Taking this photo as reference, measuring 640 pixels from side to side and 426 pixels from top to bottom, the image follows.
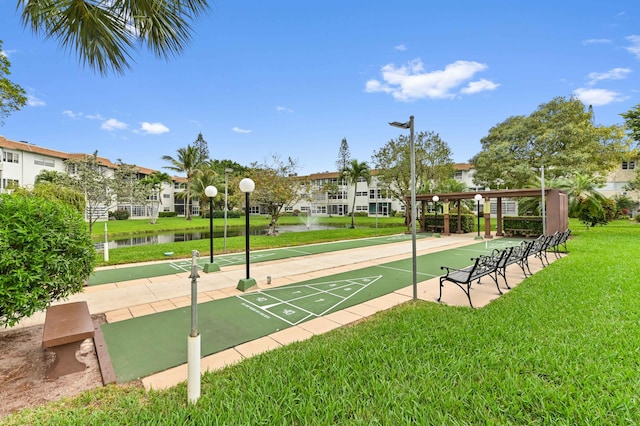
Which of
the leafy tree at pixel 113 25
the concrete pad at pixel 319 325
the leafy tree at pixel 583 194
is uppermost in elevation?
the leafy tree at pixel 113 25

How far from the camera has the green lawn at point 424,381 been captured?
2.26 metres

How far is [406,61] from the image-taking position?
14.8 metres

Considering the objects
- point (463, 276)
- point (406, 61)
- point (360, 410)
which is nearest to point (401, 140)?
point (406, 61)

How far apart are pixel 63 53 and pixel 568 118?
102 feet

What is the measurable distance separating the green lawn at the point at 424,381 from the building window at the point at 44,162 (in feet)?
135

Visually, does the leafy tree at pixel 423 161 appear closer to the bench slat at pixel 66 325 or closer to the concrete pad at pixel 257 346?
the concrete pad at pixel 257 346

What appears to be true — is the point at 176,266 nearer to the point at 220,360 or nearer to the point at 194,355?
the point at 220,360

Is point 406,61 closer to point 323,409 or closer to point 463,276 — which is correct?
point 463,276

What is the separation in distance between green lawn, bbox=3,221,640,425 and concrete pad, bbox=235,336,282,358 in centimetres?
26

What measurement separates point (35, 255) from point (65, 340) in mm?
1035

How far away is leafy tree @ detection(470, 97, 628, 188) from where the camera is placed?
2239 centimetres

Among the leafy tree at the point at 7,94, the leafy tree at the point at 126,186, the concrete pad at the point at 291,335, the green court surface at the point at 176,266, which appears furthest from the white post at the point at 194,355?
the leafy tree at the point at 126,186

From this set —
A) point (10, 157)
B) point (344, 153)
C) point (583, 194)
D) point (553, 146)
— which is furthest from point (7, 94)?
point (344, 153)

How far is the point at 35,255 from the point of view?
125 inches
